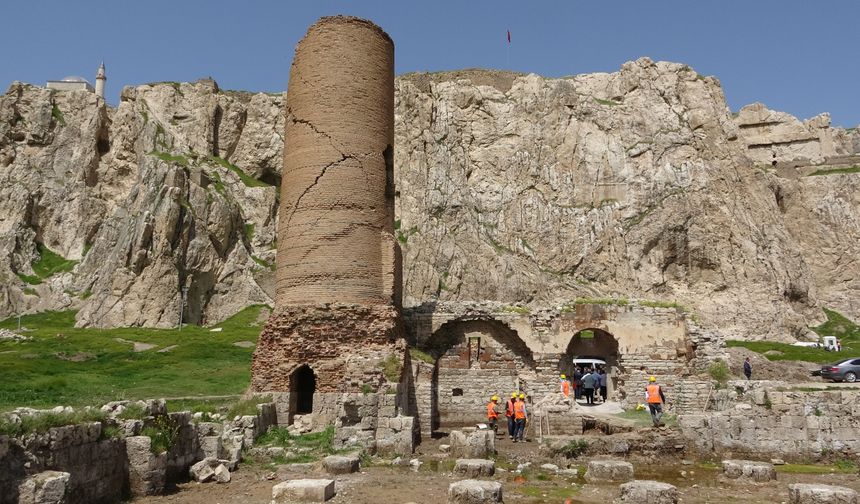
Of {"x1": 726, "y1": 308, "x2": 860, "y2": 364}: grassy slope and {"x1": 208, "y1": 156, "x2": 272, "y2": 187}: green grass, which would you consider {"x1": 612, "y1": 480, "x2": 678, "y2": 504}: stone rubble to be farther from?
{"x1": 208, "y1": 156, "x2": 272, "y2": 187}: green grass

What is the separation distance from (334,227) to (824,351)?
34.0 metres

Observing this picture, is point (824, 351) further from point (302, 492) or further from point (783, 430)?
point (302, 492)

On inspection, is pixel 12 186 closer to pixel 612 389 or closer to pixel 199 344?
pixel 199 344

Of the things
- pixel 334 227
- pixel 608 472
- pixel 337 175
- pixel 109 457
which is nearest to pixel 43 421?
pixel 109 457

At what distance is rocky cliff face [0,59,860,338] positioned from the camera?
5344cm

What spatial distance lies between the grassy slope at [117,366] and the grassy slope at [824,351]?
2956cm

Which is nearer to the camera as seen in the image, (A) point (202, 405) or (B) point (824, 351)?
(A) point (202, 405)

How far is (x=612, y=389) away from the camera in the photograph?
23.3 meters

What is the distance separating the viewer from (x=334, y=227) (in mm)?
19234

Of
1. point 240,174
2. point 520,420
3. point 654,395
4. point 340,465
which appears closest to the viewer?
point 340,465

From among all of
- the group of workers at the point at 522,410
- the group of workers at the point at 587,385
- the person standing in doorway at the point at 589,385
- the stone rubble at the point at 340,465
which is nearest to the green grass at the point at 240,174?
the group of workers at the point at 587,385

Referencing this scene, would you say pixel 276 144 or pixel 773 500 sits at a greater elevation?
pixel 276 144

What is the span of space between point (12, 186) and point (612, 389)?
59.1m

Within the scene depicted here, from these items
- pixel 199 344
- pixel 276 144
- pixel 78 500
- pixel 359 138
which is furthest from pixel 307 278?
pixel 276 144
